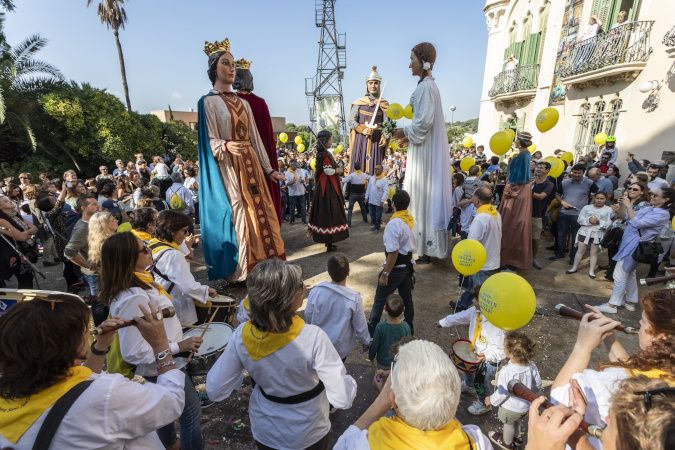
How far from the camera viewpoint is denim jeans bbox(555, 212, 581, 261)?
602 centimetres

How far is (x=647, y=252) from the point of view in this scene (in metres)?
3.97

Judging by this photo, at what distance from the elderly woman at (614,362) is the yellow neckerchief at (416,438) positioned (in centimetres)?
64

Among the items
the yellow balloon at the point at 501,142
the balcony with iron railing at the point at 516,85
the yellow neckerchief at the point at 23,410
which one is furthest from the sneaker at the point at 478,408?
the balcony with iron railing at the point at 516,85

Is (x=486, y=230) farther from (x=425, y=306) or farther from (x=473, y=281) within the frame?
(x=425, y=306)

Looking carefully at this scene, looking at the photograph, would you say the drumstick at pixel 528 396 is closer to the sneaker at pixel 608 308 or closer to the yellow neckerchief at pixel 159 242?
the yellow neckerchief at pixel 159 242

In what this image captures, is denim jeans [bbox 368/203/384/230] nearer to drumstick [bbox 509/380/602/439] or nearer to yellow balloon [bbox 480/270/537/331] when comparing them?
yellow balloon [bbox 480/270/537/331]

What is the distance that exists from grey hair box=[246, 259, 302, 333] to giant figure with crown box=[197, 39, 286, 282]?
3.14 m

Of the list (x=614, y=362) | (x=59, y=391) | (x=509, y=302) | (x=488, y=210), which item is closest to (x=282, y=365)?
(x=59, y=391)

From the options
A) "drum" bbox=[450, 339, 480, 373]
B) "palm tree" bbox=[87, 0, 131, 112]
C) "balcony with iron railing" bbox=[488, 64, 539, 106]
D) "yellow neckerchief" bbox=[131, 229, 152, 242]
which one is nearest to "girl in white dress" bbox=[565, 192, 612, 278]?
"drum" bbox=[450, 339, 480, 373]

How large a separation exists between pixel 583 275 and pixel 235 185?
6012 millimetres

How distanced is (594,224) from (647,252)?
138 centimetres

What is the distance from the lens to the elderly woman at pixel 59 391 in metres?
1.03

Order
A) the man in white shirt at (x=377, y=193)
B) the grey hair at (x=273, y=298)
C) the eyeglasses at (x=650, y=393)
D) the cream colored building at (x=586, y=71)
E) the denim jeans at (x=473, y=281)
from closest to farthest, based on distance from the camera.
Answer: the eyeglasses at (x=650, y=393)
the grey hair at (x=273, y=298)
the denim jeans at (x=473, y=281)
the man in white shirt at (x=377, y=193)
the cream colored building at (x=586, y=71)

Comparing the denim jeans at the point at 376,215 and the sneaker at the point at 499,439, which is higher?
the denim jeans at the point at 376,215
